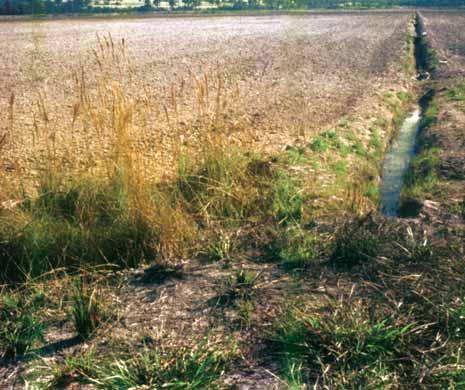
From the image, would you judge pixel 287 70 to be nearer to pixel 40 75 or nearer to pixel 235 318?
pixel 40 75

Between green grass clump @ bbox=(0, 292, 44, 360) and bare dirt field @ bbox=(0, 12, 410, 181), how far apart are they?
1.82 meters

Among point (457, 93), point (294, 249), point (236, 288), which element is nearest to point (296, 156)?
point (294, 249)

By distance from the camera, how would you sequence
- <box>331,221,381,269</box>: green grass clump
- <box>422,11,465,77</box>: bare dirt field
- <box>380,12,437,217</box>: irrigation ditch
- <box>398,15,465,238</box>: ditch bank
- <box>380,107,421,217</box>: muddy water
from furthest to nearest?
<box>422,11,465,77</box>: bare dirt field
<box>380,107,421,217</box>: muddy water
<box>380,12,437,217</box>: irrigation ditch
<box>398,15,465,238</box>: ditch bank
<box>331,221,381,269</box>: green grass clump

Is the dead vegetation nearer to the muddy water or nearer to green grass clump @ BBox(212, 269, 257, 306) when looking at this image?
green grass clump @ BBox(212, 269, 257, 306)

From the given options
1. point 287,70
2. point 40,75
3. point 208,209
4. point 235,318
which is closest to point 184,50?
point 287,70

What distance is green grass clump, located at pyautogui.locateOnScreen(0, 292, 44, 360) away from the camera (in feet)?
12.0

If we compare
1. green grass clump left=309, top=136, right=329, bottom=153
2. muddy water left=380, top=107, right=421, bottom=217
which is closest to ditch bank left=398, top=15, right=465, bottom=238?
muddy water left=380, top=107, right=421, bottom=217

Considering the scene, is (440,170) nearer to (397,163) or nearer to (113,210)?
(397,163)

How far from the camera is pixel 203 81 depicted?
6.83m

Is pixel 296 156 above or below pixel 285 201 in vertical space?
below

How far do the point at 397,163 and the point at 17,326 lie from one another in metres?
8.13

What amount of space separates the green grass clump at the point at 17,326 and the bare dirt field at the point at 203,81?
1.82 m

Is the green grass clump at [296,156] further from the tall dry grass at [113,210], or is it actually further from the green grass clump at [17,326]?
the green grass clump at [17,326]

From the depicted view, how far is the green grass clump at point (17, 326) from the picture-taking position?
143 inches
